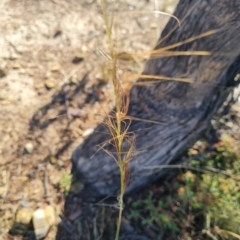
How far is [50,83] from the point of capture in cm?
232

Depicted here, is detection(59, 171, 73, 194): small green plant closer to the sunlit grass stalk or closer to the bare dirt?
the bare dirt

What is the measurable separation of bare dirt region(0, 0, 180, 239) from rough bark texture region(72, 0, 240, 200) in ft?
0.62

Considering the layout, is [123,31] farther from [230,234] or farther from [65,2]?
[230,234]

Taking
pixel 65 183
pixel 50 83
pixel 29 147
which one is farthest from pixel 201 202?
pixel 50 83

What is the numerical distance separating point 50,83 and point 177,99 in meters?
0.90

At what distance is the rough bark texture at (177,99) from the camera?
142 cm

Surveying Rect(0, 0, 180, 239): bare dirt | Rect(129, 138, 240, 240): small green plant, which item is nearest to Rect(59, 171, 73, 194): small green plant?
Rect(0, 0, 180, 239): bare dirt

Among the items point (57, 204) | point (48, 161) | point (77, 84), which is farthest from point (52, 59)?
point (57, 204)

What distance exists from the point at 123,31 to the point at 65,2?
1.50ft

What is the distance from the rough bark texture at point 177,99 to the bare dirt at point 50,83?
0.19 metres

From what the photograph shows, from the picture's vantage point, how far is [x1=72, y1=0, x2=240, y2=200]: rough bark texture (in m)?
1.42

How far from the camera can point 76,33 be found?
2492 mm

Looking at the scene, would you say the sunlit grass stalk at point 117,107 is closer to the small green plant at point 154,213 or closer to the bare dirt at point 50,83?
the small green plant at point 154,213

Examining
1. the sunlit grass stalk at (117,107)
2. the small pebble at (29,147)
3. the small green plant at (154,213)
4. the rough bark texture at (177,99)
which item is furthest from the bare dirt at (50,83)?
the sunlit grass stalk at (117,107)
